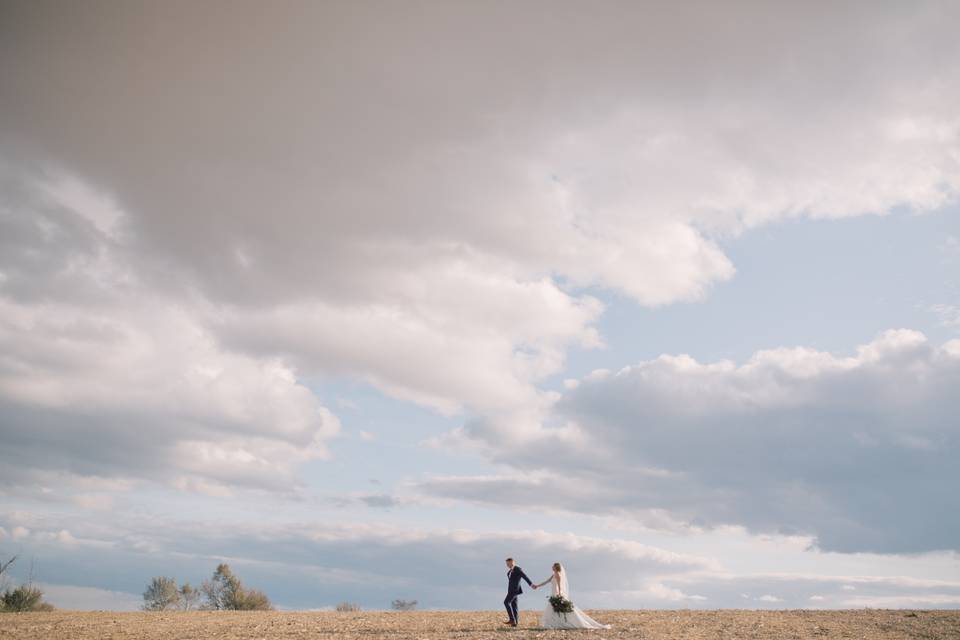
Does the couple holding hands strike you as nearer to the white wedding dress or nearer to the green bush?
the white wedding dress

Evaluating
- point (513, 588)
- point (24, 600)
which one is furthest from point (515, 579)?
point (24, 600)

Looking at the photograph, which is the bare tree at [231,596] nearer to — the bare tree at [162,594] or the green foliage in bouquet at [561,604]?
the bare tree at [162,594]

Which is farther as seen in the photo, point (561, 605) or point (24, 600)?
point (24, 600)

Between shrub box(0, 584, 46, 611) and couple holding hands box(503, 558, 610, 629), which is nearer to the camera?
couple holding hands box(503, 558, 610, 629)

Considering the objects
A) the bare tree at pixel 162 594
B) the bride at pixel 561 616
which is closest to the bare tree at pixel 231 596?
the bare tree at pixel 162 594

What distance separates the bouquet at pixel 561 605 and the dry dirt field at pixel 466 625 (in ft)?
4.27

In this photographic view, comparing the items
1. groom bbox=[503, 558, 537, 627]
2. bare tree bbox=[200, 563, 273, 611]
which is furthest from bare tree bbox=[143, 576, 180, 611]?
groom bbox=[503, 558, 537, 627]

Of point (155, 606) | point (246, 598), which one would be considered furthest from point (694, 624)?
point (155, 606)

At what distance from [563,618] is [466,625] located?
4.67 m

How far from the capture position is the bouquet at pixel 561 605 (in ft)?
108

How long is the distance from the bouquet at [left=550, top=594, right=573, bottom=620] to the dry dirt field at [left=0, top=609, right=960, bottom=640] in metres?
1.30

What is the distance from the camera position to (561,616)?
108ft

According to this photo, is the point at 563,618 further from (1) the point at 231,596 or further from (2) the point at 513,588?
(1) the point at 231,596

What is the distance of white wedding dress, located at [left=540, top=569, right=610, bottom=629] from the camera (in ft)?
107
